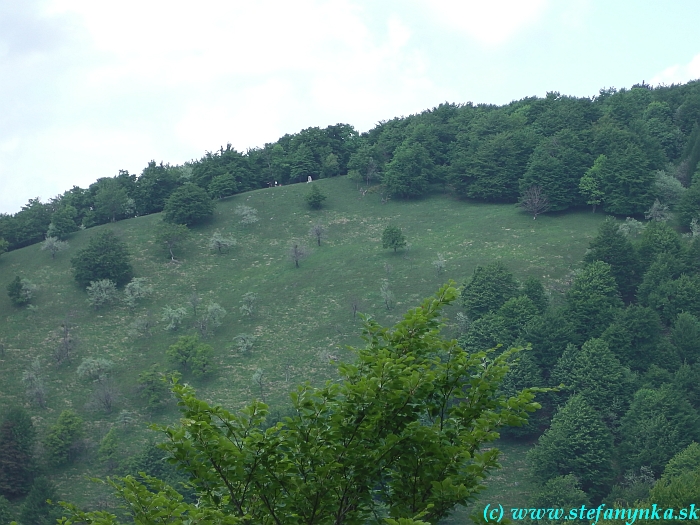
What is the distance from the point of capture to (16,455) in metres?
53.4

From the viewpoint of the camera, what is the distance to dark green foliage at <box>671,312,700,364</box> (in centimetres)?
6069

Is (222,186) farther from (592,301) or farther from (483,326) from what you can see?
(592,301)

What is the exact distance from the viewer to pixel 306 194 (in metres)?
104

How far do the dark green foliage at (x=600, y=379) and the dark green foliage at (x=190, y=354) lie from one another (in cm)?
3064

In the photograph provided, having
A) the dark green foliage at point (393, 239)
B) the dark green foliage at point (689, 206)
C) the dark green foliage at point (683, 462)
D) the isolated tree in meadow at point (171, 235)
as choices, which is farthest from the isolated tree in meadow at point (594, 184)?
the dark green foliage at point (683, 462)

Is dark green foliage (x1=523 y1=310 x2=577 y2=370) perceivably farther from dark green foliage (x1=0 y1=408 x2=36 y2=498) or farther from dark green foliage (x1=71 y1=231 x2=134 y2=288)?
dark green foliage (x1=71 y1=231 x2=134 y2=288)

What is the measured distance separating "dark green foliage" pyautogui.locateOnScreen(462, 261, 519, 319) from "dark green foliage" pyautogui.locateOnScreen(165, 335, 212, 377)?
24.5 m

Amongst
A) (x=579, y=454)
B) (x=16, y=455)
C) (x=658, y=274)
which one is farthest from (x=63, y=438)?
(x=658, y=274)

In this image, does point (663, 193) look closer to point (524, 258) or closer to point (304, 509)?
point (524, 258)

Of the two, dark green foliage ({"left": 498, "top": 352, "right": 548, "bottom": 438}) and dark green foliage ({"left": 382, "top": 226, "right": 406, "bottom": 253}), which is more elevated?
dark green foliage ({"left": 382, "top": 226, "right": 406, "bottom": 253})

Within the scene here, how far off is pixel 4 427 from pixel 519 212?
219 ft

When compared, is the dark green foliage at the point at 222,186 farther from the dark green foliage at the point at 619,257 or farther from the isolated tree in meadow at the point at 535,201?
the dark green foliage at the point at 619,257

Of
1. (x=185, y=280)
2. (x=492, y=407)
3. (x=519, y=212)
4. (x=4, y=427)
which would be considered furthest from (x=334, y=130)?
(x=492, y=407)

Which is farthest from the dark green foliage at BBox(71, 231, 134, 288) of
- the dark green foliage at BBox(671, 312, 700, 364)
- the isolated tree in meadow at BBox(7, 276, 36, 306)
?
the dark green foliage at BBox(671, 312, 700, 364)
